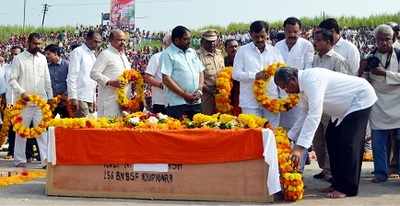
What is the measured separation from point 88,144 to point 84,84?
262 centimetres

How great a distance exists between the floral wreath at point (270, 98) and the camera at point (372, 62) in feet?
3.08

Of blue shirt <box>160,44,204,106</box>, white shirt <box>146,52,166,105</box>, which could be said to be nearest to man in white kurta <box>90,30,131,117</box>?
white shirt <box>146,52,166,105</box>

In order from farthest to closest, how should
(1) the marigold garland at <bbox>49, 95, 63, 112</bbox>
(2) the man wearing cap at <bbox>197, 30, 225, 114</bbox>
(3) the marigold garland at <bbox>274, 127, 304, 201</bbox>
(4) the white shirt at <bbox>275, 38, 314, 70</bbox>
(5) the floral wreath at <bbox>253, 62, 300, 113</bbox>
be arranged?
(1) the marigold garland at <bbox>49, 95, 63, 112</bbox>, (2) the man wearing cap at <bbox>197, 30, 225, 114</bbox>, (4) the white shirt at <bbox>275, 38, 314, 70</bbox>, (5) the floral wreath at <bbox>253, 62, 300, 113</bbox>, (3) the marigold garland at <bbox>274, 127, 304, 201</bbox>

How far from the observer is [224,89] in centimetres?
936

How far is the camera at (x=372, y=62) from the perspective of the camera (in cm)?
841

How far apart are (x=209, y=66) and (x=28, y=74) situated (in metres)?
2.72

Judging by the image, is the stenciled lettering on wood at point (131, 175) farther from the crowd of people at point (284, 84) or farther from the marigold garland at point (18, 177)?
the marigold garland at point (18, 177)

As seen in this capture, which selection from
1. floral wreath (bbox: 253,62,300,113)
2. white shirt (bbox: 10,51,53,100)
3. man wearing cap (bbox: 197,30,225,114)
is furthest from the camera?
white shirt (bbox: 10,51,53,100)

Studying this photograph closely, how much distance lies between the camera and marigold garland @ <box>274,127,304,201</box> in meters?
7.17

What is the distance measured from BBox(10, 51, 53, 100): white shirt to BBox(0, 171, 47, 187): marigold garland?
1.29 metres

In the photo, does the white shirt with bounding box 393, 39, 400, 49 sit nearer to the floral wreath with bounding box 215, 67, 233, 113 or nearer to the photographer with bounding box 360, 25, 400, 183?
the photographer with bounding box 360, 25, 400, 183

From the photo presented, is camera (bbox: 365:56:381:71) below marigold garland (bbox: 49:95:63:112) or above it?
above

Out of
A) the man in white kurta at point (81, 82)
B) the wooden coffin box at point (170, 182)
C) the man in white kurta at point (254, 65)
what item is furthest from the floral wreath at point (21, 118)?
the man in white kurta at point (254, 65)

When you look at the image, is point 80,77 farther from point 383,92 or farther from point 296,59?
point 383,92
